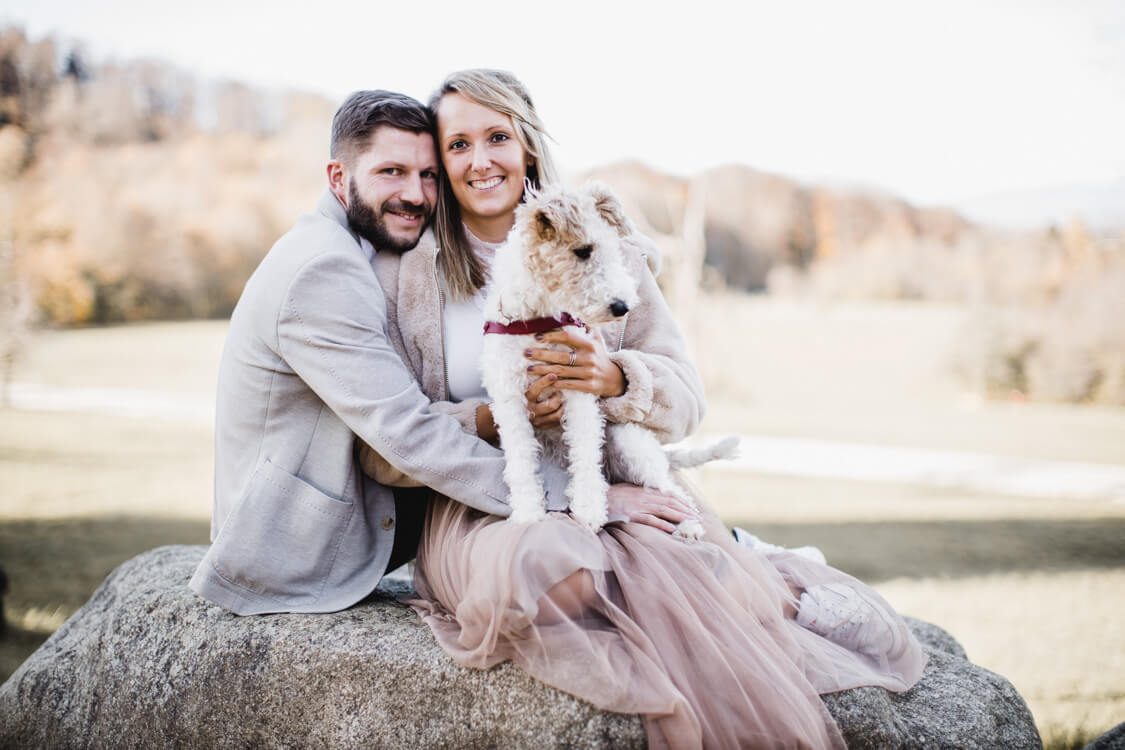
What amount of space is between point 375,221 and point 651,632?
2.06 m

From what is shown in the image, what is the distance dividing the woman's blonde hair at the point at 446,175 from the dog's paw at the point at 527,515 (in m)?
1.04

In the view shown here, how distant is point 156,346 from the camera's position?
677 inches

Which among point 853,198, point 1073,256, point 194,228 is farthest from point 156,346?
point 1073,256

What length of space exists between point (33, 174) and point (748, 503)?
1684cm

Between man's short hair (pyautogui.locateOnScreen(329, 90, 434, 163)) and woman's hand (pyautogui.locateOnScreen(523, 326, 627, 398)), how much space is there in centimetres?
121

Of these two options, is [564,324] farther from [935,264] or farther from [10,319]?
[935,264]

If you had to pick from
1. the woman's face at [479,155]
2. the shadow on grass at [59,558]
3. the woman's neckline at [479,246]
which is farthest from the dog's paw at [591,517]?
the shadow on grass at [59,558]

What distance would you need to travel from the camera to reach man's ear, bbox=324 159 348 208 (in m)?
3.04

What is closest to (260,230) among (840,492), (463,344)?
(840,492)

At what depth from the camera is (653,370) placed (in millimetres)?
2920

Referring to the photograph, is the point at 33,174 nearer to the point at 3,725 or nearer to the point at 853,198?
the point at 3,725

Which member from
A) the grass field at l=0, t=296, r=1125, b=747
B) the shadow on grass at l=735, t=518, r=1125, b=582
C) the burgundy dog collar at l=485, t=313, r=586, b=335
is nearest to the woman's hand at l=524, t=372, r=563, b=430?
the burgundy dog collar at l=485, t=313, r=586, b=335

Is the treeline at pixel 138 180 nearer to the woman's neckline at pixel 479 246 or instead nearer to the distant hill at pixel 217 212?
the distant hill at pixel 217 212

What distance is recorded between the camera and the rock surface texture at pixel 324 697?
2217 mm
